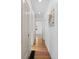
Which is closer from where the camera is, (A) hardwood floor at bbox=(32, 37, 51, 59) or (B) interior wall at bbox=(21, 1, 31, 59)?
(B) interior wall at bbox=(21, 1, 31, 59)

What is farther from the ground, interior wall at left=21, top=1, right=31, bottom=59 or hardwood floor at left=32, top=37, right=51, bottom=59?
interior wall at left=21, top=1, right=31, bottom=59

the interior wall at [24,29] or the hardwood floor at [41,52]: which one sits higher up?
the interior wall at [24,29]

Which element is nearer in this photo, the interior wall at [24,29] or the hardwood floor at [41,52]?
the interior wall at [24,29]

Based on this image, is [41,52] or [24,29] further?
[41,52]

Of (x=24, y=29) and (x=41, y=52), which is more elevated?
(x=24, y=29)
